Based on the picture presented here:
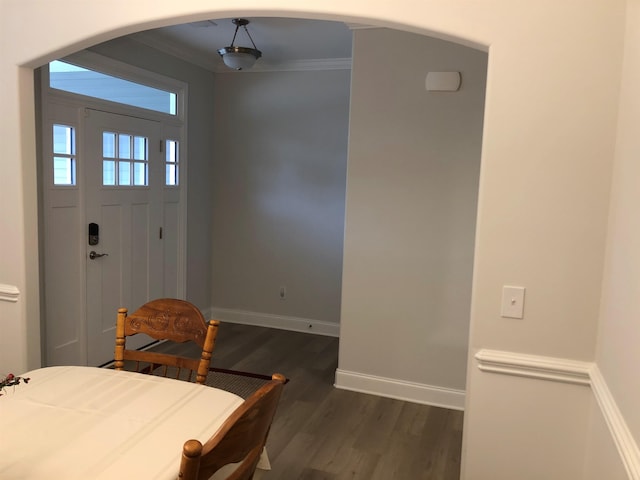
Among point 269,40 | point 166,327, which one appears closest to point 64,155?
point 269,40

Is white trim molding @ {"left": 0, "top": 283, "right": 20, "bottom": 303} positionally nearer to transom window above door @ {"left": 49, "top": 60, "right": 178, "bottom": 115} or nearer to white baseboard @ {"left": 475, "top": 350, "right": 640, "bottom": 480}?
transom window above door @ {"left": 49, "top": 60, "right": 178, "bottom": 115}

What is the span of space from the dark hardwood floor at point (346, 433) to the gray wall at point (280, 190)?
993mm

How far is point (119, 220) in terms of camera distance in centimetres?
410

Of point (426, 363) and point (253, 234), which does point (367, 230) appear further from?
point (253, 234)

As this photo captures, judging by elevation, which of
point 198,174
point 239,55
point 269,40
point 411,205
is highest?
point 269,40

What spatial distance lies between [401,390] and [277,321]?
192 centimetres

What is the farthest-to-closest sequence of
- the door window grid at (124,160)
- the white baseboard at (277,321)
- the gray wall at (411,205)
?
1. the white baseboard at (277,321)
2. the door window grid at (124,160)
3. the gray wall at (411,205)

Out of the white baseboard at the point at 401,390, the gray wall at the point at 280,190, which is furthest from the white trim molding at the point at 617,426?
the gray wall at the point at 280,190

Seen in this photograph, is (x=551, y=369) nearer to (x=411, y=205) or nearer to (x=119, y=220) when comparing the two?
(x=411, y=205)

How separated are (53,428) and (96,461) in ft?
0.84

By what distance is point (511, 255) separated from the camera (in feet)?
6.23

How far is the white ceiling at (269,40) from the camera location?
3.80 m

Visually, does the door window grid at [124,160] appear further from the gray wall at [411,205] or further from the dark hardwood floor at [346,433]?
the gray wall at [411,205]

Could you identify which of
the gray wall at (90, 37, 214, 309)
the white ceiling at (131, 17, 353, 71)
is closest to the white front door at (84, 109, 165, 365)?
the gray wall at (90, 37, 214, 309)
